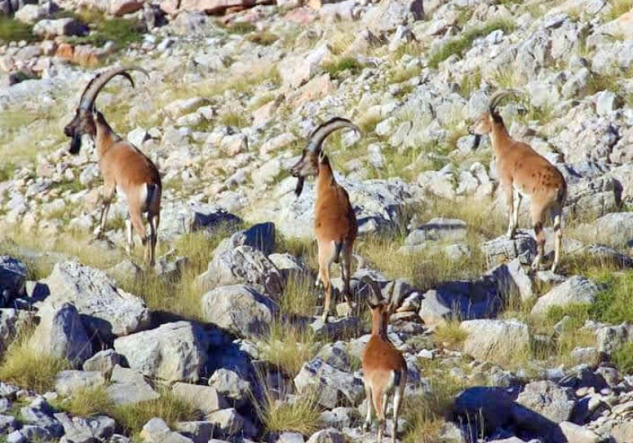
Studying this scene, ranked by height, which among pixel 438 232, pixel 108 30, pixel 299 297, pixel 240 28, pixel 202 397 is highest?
pixel 202 397

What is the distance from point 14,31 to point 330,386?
19.1 m

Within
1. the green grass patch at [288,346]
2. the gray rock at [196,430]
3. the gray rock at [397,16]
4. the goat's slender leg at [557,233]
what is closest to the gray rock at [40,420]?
the gray rock at [196,430]

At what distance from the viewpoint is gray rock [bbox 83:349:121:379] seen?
8.12 metres

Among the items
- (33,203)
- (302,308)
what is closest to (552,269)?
(302,308)

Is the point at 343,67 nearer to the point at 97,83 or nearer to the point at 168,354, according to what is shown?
the point at 97,83

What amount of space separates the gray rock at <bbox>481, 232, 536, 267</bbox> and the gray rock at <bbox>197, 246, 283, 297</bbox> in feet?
7.61

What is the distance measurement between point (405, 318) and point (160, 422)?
10.1ft

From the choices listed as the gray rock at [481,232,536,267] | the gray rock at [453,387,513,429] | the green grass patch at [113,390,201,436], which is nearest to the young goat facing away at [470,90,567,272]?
the gray rock at [481,232,536,267]

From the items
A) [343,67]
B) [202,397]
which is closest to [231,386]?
[202,397]

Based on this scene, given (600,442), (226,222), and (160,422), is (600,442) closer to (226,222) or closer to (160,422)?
(160,422)

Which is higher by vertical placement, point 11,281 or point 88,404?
point 11,281

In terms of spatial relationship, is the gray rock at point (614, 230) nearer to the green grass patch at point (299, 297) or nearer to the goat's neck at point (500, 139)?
the goat's neck at point (500, 139)

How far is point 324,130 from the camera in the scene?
10953 mm

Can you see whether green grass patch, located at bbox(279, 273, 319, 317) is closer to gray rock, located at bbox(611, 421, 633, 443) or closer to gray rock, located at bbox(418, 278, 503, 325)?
gray rock, located at bbox(418, 278, 503, 325)
